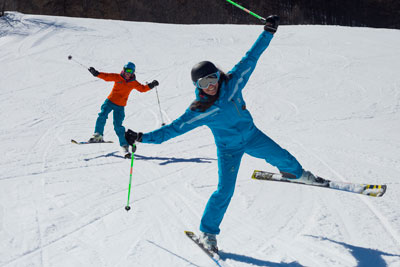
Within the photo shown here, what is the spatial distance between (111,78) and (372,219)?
16.0ft

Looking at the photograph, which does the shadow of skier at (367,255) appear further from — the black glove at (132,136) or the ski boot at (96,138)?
the ski boot at (96,138)

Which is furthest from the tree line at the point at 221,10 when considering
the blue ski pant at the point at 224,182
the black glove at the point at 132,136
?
the blue ski pant at the point at 224,182

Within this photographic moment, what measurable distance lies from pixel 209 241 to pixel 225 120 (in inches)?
44.6

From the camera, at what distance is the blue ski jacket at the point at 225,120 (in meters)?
3.21

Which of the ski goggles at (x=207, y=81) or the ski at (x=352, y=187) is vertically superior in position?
the ski goggles at (x=207, y=81)

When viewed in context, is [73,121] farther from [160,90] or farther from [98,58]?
[98,58]

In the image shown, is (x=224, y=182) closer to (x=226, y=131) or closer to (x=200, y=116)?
(x=226, y=131)

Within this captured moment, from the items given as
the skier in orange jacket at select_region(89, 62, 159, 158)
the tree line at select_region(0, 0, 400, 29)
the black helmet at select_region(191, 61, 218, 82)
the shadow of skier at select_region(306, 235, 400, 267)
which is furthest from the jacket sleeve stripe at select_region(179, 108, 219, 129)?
the tree line at select_region(0, 0, 400, 29)

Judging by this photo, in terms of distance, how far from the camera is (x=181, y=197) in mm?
4578

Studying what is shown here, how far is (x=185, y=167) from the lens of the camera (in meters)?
5.67

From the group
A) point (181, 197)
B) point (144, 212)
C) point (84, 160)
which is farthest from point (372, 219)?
point (84, 160)

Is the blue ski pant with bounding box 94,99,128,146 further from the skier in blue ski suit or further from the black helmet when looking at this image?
the black helmet

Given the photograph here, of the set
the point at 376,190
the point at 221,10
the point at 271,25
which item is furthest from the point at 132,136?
the point at 221,10

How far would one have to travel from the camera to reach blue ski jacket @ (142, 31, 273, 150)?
3.21m
